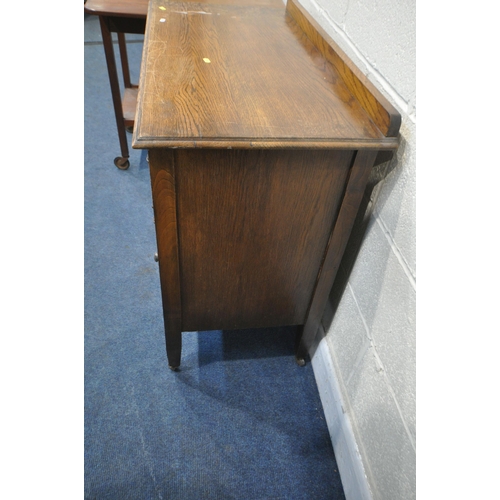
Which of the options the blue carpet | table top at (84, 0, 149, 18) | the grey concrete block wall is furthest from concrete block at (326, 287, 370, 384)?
table top at (84, 0, 149, 18)

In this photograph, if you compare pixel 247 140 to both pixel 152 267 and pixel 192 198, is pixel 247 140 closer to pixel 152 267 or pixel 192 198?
pixel 192 198

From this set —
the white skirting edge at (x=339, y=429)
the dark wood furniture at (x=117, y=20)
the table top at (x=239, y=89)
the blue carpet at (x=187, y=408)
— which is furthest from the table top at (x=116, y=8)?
the white skirting edge at (x=339, y=429)

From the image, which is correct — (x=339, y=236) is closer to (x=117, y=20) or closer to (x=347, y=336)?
(x=347, y=336)

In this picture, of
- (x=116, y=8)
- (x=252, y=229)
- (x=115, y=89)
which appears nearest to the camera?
(x=252, y=229)

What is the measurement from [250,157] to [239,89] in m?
0.17

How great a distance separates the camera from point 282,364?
1.22m

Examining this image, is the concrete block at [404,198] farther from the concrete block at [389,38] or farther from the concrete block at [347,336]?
the concrete block at [347,336]

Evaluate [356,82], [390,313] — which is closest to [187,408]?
[390,313]

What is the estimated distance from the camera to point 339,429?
1012mm

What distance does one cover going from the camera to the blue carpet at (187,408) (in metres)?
0.98

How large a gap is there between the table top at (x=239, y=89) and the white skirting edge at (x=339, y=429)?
670mm

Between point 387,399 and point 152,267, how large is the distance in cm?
97

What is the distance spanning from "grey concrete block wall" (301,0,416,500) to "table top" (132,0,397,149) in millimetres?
69
